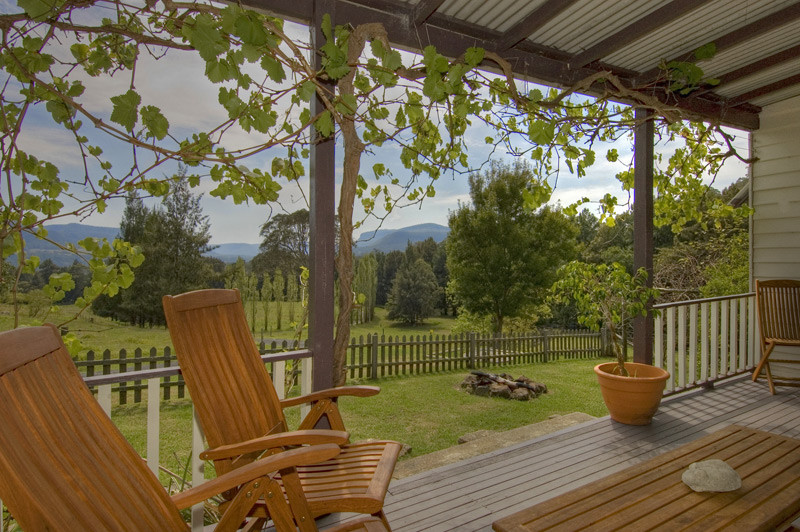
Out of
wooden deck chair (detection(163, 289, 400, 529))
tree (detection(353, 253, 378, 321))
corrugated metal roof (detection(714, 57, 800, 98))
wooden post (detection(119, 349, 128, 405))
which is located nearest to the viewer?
wooden deck chair (detection(163, 289, 400, 529))

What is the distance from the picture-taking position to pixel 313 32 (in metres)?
2.18

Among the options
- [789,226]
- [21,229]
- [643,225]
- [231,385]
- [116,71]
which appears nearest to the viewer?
[231,385]

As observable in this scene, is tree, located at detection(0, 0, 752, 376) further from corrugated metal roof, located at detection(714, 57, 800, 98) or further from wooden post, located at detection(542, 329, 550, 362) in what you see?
wooden post, located at detection(542, 329, 550, 362)

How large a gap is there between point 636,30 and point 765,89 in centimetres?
225

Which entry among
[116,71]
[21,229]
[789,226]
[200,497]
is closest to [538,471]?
[200,497]

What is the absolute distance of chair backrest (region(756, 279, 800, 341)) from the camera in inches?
161

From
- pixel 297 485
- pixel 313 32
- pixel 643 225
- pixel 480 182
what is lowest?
pixel 297 485

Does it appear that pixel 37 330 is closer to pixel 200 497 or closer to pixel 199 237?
pixel 200 497

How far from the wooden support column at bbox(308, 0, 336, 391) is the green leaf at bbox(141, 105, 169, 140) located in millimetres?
674

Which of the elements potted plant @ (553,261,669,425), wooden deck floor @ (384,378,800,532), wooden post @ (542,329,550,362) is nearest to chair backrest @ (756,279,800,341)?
wooden deck floor @ (384,378,800,532)

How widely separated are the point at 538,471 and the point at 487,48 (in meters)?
2.43

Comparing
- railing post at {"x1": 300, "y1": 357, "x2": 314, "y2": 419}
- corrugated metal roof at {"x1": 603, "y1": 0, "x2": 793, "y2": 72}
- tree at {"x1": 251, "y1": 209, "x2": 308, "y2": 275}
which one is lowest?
railing post at {"x1": 300, "y1": 357, "x2": 314, "y2": 419}

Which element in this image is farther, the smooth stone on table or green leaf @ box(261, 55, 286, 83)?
green leaf @ box(261, 55, 286, 83)

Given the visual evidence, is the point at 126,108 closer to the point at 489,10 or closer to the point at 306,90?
the point at 306,90
